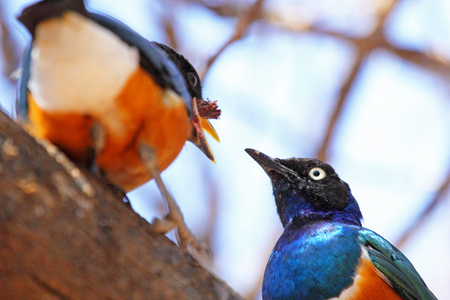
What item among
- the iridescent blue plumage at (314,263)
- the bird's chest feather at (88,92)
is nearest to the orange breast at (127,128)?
the bird's chest feather at (88,92)

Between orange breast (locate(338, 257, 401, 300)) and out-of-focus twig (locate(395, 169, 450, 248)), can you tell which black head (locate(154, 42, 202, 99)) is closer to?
orange breast (locate(338, 257, 401, 300))

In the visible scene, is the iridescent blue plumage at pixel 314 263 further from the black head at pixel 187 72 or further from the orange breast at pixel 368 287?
the black head at pixel 187 72

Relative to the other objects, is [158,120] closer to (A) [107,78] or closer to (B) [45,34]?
(A) [107,78]

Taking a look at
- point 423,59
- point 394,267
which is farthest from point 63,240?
point 423,59

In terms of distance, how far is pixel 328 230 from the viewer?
3.99 metres

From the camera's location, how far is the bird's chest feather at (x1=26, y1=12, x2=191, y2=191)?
2453mm

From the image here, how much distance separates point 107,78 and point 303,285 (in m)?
1.95

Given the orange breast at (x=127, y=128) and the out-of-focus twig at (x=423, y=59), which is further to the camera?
the out-of-focus twig at (x=423, y=59)

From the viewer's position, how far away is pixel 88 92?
2.50 metres

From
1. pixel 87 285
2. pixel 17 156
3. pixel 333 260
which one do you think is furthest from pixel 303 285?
pixel 17 156

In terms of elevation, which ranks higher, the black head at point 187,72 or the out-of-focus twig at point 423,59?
the out-of-focus twig at point 423,59

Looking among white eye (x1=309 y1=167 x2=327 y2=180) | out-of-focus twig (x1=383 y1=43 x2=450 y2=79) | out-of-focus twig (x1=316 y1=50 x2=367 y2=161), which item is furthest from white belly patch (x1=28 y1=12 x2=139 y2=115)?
out-of-focus twig (x1=383 y1=43 x2=450 y2=79)

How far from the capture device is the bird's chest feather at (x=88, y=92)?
245 cm

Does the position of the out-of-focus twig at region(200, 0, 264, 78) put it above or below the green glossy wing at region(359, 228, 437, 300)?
above
